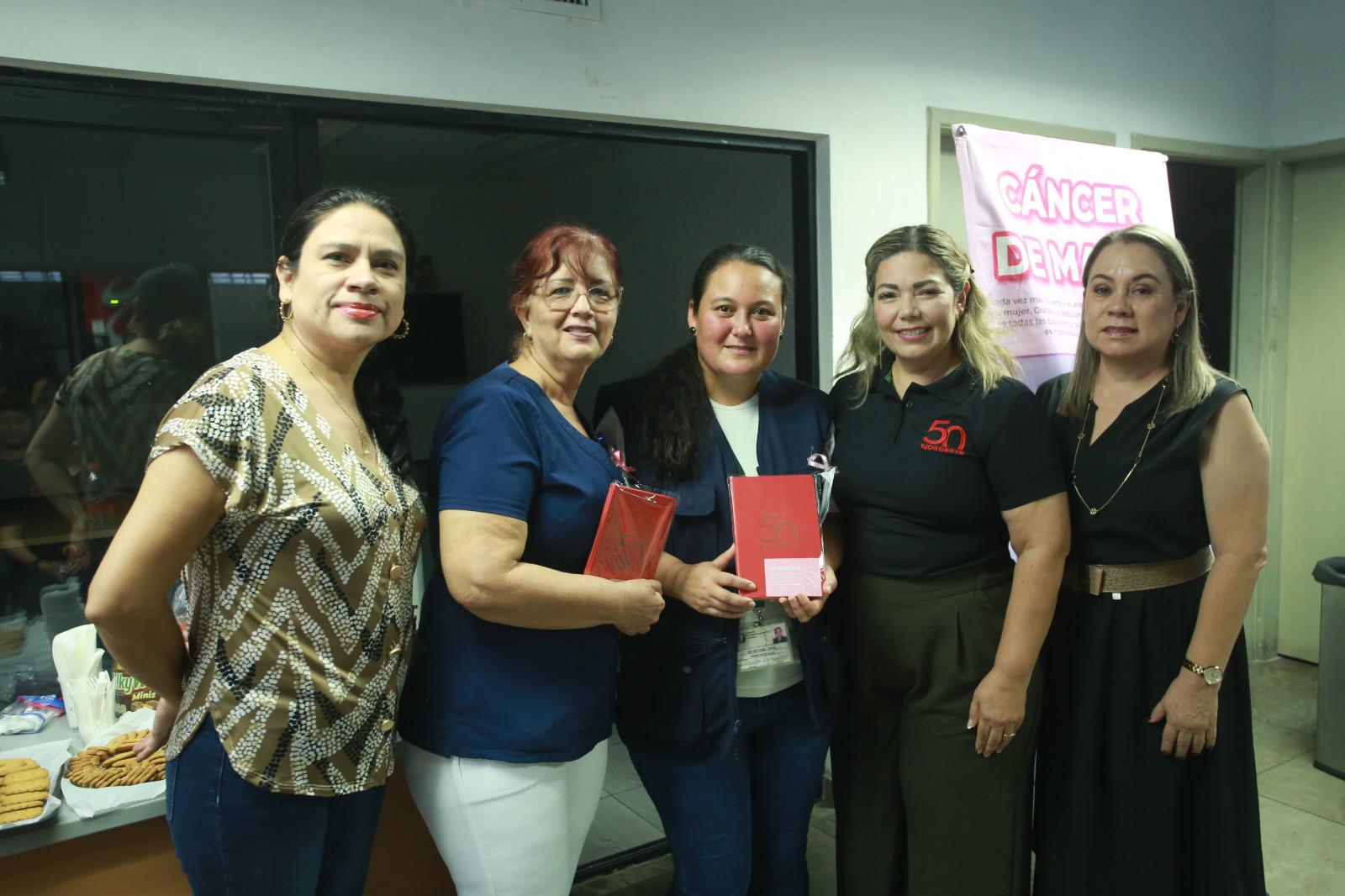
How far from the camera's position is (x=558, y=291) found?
163 cm

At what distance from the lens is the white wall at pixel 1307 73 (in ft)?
12.3

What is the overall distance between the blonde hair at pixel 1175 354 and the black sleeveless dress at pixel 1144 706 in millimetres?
26

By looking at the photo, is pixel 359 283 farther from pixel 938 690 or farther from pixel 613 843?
pixel 613 843

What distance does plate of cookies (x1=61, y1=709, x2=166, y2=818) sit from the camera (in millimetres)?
1765

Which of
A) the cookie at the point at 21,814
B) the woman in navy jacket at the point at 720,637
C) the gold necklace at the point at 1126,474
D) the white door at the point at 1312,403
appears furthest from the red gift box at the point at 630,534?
the white door at the point at 1312,403

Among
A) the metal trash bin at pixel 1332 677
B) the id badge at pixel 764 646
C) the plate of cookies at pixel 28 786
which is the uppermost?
the id badge at pixel 764 646

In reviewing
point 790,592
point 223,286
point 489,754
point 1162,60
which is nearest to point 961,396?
point 790,592

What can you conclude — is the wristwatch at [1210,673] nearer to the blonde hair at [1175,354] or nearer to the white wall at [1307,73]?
the blonde hair at [1175,354]

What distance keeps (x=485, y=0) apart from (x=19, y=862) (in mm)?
2011

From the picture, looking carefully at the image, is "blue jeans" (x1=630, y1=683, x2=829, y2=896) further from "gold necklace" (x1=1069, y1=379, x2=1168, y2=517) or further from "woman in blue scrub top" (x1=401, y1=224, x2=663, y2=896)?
"gold necklace" (x1=1069, y1=379, x2=1168, y2=517)

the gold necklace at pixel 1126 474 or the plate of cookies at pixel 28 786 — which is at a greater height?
the gold necklace at pixel 1126 474

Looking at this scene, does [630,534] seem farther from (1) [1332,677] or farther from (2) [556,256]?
(1) [1332,677]

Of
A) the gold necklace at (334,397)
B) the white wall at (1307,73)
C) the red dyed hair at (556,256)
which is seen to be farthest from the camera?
the white wall at (1307,73)

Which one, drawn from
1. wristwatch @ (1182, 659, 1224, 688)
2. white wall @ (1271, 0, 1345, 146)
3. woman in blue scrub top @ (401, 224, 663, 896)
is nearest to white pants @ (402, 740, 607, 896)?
woman in blue scrub top @ (401, 224, 663, 896)
